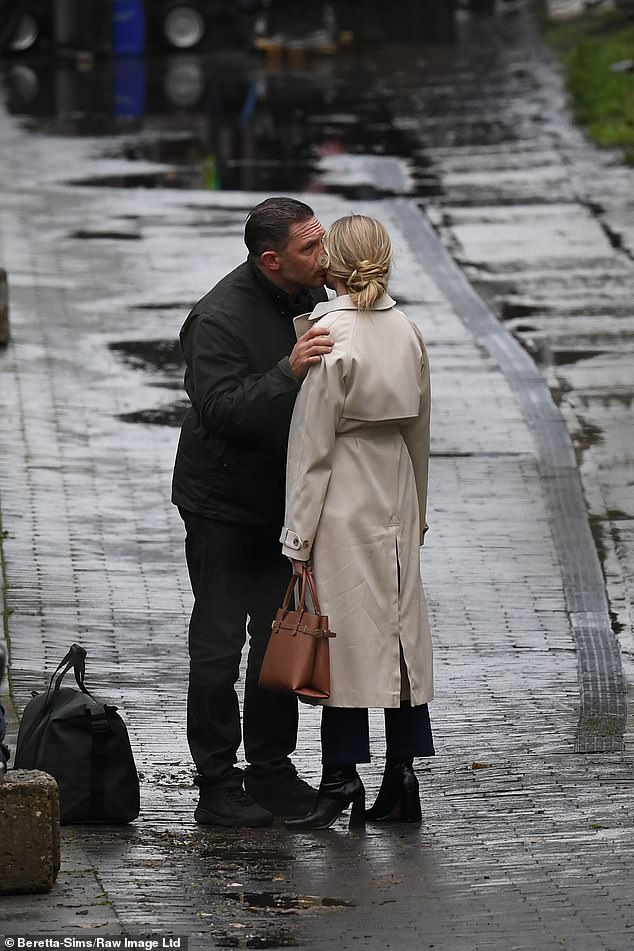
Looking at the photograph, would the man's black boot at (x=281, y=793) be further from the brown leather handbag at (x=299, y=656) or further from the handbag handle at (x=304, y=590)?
the handbag handle at (x=304, y=590)

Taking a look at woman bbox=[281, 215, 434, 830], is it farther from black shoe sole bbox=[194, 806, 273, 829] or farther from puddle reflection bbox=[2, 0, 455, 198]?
puddle reflection bbox=[2, 0, 455, 198]

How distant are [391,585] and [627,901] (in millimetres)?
1238

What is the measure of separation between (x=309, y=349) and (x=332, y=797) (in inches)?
56.1

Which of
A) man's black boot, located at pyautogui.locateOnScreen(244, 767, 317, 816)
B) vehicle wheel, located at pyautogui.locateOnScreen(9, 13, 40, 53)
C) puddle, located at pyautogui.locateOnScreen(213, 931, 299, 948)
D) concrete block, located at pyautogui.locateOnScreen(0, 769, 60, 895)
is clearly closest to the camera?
puddle, located at pyautogui.locateOnScreen(213, 931, 299, 948)

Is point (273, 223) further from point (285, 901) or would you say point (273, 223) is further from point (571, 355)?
point (571, 355)

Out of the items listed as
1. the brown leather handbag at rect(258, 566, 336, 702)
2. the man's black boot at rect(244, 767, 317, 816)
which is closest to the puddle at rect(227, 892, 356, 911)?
the brown leather handbag at rect(258, 566, 336, 702)

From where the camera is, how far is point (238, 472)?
5840 millimetres

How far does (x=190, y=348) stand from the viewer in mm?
5875

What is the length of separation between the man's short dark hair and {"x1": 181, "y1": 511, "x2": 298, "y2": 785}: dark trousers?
882 mm

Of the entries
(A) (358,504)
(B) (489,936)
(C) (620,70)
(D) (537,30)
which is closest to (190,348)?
(A) (358,504)

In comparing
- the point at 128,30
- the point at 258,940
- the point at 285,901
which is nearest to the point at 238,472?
the point at 285,901

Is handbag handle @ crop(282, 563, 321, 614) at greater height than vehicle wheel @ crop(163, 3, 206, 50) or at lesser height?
lesser

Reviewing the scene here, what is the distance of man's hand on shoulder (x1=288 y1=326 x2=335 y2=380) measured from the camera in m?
5.55

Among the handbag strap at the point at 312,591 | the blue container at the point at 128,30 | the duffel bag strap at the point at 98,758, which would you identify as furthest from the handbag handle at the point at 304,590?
the blue container at the point at 128,30
